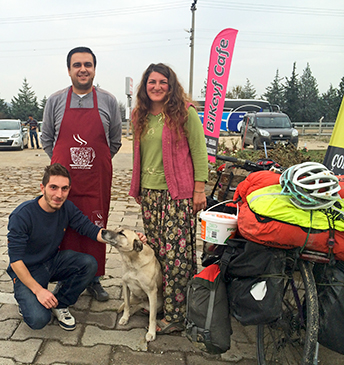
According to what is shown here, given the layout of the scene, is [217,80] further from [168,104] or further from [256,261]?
[256,261]

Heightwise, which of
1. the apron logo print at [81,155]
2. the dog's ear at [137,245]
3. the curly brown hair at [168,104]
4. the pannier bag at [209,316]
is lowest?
the pannier bag at [209,316]

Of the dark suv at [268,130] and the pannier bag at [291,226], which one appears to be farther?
the dark suv at [268,130]

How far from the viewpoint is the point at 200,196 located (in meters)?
2.72

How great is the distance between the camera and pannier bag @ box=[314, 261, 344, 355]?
5.59 ft

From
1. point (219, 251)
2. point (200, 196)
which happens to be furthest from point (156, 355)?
point (200, 196)

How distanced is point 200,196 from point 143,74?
1.16 m

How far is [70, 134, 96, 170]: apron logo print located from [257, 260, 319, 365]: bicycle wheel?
1.99 meters

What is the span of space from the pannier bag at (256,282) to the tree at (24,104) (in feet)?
196

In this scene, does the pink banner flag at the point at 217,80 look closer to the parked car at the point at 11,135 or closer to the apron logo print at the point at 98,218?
the apron logo print at the point at 98,218

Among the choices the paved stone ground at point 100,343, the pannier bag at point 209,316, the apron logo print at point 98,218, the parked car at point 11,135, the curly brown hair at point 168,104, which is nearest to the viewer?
the pannier bag at point 209,316

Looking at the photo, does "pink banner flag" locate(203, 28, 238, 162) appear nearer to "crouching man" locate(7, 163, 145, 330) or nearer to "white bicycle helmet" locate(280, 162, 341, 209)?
"crouching man" locate(7, 163, 145, 330)

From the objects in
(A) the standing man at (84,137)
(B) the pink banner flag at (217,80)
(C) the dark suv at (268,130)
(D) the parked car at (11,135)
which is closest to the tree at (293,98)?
(C) the dark suv at (268,130)

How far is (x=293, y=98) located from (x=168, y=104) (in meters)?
51.4

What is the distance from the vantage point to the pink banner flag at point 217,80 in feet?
23.8
